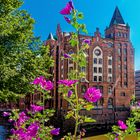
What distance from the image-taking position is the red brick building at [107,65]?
182 feet

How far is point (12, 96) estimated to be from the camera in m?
16.3

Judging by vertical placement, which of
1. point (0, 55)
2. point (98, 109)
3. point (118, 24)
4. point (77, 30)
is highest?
point (118, 24)

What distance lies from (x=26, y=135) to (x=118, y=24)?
61.1 metres

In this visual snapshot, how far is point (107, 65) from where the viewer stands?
59.1 metres

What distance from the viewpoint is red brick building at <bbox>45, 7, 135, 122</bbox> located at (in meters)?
55.6

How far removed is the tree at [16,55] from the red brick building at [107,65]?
Result: 36090 mm

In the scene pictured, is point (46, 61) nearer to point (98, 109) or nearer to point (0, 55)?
point (0, 55)

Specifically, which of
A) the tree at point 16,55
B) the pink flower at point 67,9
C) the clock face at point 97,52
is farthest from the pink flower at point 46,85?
the clock face at point 97,52

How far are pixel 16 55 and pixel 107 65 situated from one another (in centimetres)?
4340

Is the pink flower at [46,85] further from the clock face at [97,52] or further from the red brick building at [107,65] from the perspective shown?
the clock face at [97,52]

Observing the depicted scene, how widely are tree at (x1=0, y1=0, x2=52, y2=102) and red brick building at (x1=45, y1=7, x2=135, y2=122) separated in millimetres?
36090

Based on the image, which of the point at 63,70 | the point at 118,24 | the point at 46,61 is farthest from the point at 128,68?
the point at 46,61

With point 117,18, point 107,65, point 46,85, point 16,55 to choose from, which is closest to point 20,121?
point 46,85

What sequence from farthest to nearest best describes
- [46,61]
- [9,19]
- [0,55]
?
[46,61] → [9,19] → [0,55]
